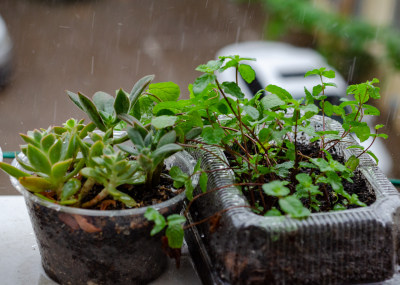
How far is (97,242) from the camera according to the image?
2.95 ft

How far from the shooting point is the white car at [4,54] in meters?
4.56

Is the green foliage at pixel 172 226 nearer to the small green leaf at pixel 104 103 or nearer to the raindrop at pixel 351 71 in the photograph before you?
the small green leaf at pixel 104 103

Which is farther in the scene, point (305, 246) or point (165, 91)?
point (165, 91)

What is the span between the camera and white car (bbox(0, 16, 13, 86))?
4565 mm

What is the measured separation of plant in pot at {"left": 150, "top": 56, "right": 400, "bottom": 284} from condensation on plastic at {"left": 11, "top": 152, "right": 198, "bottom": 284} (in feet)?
0.28

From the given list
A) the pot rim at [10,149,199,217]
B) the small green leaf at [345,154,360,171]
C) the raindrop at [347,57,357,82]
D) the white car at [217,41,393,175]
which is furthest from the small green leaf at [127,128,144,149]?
the raindrop at [347,57,357,82]

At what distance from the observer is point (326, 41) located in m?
6.82

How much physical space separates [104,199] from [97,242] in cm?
8

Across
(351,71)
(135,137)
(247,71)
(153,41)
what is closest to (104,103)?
(135,137)

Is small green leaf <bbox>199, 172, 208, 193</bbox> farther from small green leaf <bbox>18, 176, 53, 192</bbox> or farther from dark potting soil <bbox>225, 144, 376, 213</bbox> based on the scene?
small green leaf <bbox>18, 176, 53, 192</bbox>

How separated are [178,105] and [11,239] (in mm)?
438

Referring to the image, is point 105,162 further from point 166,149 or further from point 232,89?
point 232,89

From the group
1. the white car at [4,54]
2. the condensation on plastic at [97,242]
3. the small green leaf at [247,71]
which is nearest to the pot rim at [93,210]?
the condensation on plastic at [97,242]

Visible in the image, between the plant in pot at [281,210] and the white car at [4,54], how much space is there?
3.79 meters
